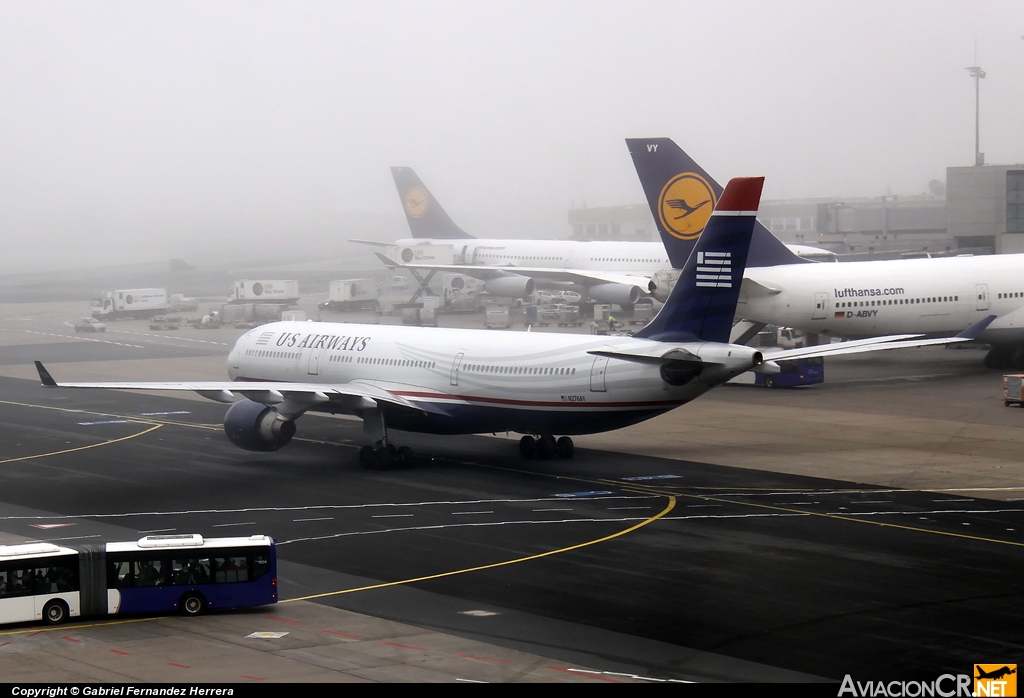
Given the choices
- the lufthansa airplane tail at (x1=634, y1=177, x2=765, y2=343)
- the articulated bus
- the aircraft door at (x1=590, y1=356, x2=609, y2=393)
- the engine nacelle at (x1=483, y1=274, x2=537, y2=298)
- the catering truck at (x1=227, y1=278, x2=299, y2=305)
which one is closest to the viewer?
the articulated bus

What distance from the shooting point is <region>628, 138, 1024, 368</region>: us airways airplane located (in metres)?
62.1

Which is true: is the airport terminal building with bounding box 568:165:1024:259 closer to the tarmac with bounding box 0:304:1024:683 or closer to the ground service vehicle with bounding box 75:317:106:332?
the tarmac with bounding box 0:304:1024:683

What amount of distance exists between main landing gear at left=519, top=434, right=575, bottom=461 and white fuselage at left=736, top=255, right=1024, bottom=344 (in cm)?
2280

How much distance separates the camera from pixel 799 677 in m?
20.2

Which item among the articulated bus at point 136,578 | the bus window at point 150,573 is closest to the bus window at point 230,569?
the articulated bus at point 136,578

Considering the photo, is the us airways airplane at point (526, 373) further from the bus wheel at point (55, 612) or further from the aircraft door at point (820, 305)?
the aircraft door at point (820, 305)

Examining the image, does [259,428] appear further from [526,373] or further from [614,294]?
[614,294]

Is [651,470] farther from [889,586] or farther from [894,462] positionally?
[889,586]

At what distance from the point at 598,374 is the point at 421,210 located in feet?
267

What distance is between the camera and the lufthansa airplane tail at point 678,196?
6269 centimetres

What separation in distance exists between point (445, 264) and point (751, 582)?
287 ft

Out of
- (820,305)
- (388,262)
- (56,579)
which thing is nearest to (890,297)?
(820,305)

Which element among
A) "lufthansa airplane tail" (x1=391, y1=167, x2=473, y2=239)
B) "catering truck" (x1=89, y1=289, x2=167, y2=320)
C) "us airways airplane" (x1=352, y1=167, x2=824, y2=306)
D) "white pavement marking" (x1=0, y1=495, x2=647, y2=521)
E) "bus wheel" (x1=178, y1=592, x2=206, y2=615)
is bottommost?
"bus wheel" (x1=178, y1=592, x2=206, y2=615)

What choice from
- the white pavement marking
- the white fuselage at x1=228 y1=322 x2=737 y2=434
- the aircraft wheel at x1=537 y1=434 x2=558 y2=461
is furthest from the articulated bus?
the aircraft wheel at x1=537 y1=434 x2=558 y2=461
